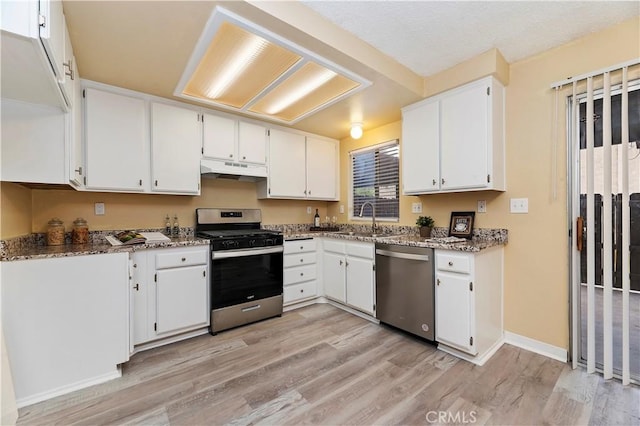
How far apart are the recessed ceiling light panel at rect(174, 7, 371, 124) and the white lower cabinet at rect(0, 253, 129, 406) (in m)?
1.65

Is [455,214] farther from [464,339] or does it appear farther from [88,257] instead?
[88,257]

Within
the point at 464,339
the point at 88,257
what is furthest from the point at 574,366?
the point at 88,257

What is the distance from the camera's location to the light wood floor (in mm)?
1557

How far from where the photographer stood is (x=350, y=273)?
3.11 metres

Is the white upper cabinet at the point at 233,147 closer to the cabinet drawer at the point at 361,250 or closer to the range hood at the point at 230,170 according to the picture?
the range hood at the point at 230,170

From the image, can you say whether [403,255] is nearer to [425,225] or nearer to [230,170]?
[425,225]

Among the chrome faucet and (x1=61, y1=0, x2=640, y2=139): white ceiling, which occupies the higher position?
(x1=61, y1=0, x2=640, y2=139): white ceiling

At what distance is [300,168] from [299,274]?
144 centimetres

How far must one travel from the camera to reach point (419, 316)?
243 centimetres

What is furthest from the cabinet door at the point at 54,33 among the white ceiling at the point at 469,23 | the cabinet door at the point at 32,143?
the white ceiling at the point at 469,23

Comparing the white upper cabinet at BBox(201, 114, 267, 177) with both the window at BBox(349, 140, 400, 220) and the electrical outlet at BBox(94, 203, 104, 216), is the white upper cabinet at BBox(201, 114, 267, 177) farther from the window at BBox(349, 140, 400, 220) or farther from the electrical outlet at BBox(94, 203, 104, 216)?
the window at BBox(349, 140, 400, 220)

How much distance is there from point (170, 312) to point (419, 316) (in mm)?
2253

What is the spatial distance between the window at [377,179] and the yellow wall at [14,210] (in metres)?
3.45

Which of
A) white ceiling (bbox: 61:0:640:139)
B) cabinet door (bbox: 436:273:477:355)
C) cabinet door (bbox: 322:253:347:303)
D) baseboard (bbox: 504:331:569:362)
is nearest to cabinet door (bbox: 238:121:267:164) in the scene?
white ceiling (bbox: 61:0:640:139)
